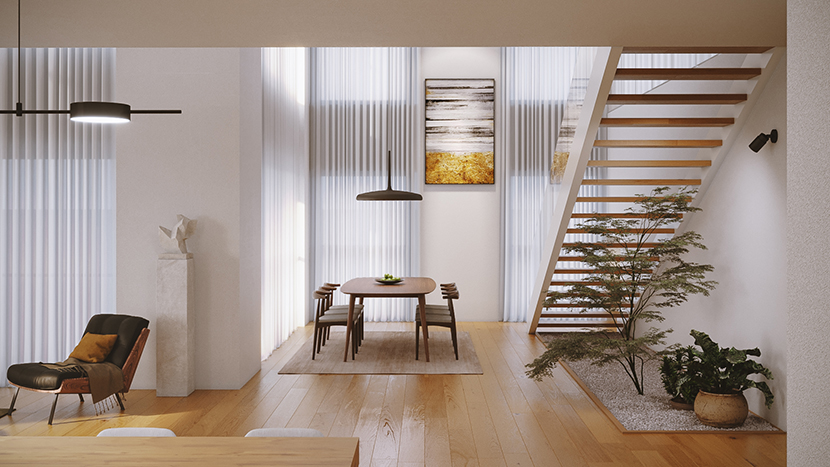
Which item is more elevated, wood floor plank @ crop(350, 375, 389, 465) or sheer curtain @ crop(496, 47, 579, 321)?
sheer curtain @ crop(496, 47, 579, 321)

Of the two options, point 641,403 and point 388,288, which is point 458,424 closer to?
point 641,403

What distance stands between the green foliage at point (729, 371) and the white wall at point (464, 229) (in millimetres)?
4450

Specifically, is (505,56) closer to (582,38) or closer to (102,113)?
(582,38)

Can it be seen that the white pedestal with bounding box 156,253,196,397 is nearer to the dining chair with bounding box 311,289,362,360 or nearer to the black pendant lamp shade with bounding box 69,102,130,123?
the dining chair with bounding box 311,289,362,360

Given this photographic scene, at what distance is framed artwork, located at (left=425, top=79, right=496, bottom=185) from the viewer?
8312mm

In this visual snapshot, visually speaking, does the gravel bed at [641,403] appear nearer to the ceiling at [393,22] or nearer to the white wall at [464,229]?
the ceiling at [393,22]

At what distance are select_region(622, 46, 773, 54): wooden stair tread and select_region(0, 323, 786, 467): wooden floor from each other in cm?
270

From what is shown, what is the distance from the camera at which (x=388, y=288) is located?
600cm

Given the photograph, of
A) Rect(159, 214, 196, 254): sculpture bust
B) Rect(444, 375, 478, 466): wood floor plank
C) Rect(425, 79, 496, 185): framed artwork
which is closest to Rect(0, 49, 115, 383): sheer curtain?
Rect(159, 214, 196, 254): sculpture bust

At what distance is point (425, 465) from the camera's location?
3268mm

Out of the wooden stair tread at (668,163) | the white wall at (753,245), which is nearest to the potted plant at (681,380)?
the white wall at (753,245)

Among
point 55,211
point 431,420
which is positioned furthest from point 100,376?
point 431,420

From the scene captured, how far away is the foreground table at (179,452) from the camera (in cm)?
159

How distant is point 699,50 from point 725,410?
261cm
